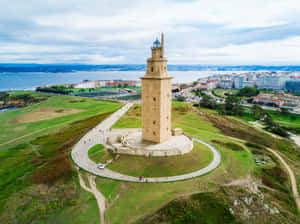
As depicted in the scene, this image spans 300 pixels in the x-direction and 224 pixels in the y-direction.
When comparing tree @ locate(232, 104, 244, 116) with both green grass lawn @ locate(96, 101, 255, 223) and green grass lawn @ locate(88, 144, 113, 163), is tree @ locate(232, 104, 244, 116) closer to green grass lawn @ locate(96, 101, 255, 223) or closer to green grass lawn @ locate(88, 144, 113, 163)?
green grass lawn @ locate(96, 101, 255, 223)

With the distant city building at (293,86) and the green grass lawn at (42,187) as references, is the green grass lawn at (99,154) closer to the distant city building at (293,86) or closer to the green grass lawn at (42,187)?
the green grass lawn at (42,187)

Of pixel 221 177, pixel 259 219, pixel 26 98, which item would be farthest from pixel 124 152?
pixel 26 98

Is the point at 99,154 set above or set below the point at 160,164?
below

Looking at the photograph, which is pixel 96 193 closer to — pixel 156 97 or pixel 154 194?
pixel 154 194

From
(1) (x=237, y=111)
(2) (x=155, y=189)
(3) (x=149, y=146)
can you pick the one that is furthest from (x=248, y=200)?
(1) (x=237, y=111)

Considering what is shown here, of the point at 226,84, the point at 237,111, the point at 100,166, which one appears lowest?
the point at 237,111

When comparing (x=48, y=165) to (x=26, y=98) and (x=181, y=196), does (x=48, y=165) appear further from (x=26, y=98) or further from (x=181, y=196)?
(x=26, y=98)

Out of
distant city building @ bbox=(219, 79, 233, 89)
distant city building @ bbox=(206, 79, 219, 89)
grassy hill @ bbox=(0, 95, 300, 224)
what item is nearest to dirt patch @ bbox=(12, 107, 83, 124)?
grassy hill @ bbox=(0, 95, 300, 224)
